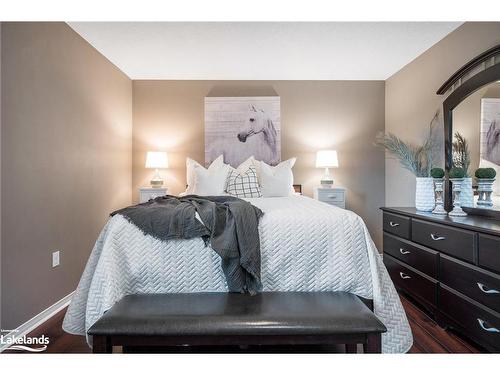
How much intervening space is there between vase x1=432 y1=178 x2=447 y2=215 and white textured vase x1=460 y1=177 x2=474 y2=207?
0.15m

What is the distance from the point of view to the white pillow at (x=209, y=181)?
316 centimetres

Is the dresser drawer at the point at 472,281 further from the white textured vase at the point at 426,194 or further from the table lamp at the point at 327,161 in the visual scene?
the table lamp at the point at 327,161

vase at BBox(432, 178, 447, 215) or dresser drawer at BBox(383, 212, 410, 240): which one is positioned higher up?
vase at BBox(432, 178, 447, 215)

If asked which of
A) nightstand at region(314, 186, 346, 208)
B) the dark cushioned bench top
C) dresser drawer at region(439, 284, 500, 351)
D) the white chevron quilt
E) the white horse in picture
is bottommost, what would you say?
dresser drawer at region(439, 284, 500, 351)

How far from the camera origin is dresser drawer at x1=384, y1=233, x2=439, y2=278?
1.99 meters

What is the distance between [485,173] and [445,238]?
625 mm

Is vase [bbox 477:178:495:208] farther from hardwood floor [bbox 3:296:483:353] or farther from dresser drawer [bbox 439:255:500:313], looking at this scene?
hardwood floor [bbox 3:296:483:353]

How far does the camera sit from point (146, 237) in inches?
61.2

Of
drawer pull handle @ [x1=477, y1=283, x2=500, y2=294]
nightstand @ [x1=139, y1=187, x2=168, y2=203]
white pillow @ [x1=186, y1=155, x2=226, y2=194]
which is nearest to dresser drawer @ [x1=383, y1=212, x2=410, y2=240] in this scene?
drawer pull handle @ [x1=477, y1=283, x2=500, y2=294]

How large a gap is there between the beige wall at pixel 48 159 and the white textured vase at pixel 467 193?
10.9 ft

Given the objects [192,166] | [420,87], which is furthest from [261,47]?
[420,87]

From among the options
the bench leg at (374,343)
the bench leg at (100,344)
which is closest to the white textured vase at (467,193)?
the bench leg at (374,343)

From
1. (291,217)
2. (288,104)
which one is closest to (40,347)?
(291,217)

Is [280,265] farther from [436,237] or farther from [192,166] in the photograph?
[192,166]
